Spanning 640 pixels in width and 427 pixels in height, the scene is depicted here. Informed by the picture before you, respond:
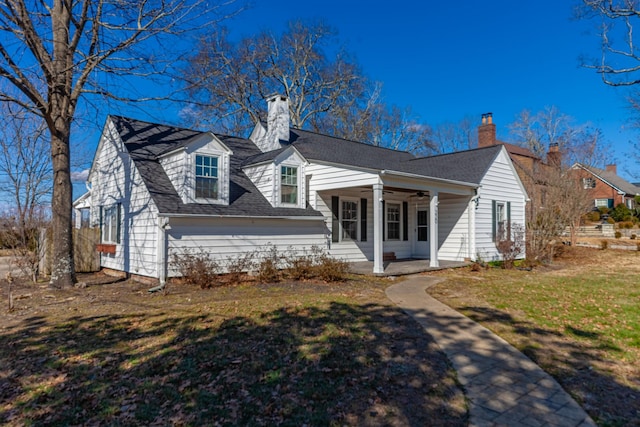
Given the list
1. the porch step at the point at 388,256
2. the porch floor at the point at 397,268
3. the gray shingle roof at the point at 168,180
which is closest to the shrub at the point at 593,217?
the porch floor at the point at 397,268

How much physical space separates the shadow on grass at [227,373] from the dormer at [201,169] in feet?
16.3

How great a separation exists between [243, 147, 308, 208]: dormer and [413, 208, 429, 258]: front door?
581 cm

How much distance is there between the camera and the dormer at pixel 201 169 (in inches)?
421

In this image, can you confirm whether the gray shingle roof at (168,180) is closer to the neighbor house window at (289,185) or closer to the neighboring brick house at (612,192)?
the neighbor house window at (289,185)

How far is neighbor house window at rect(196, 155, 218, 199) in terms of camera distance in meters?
10.9

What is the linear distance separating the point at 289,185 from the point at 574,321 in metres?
8.69

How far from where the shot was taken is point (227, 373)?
434 centimetres

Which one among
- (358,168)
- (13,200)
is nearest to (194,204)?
(358,168)

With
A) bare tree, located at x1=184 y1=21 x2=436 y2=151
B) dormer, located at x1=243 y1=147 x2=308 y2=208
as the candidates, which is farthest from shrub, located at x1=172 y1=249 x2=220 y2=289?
bare tree, located at x1=184 y1=21 x2=436 y2=151

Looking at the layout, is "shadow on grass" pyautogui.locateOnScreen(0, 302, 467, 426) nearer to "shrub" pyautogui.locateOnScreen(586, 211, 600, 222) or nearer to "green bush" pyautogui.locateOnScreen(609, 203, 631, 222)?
"green bush" pyautogui.locateOnScreen(609, 203, 631, 222)

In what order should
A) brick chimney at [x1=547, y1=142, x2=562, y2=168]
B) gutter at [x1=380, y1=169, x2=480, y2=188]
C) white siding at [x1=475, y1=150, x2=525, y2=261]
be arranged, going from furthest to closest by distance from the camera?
brick chimney at [x1=547, y1=142, x2=562, y2=168] → white siding at [x1=475, y1=150, x2=525, y2=261] → gutter at [x1=380, y1=169, x2=480, y2=188]

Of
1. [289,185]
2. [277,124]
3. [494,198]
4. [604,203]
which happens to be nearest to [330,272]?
[289,185]

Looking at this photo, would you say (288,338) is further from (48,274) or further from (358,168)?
(48,274)

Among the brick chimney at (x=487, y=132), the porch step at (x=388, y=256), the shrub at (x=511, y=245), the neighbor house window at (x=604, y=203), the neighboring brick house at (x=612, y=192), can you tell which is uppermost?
the brick chimney at (x=487, y=132)
